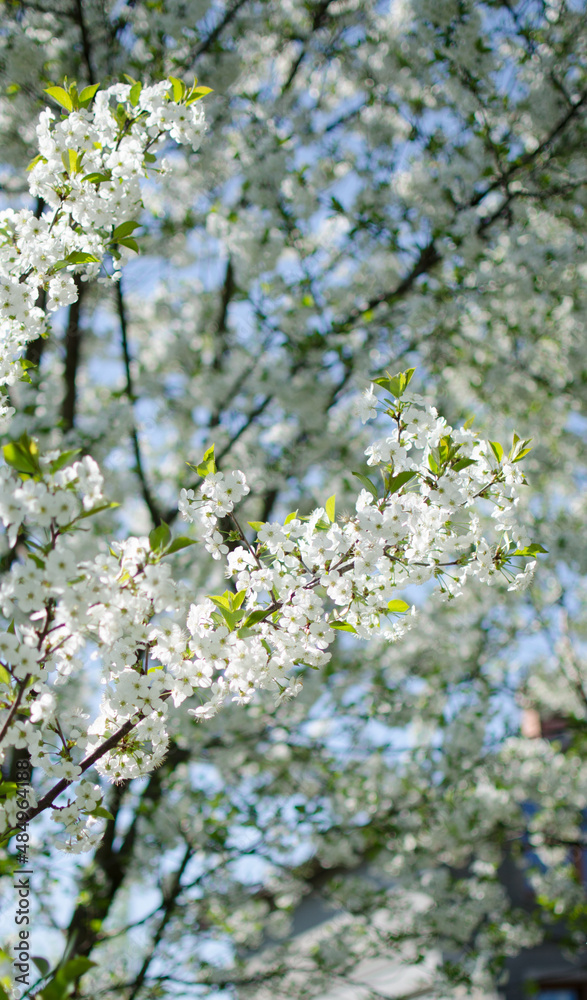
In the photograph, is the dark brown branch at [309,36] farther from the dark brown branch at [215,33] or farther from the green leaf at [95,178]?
the green leaf at [95,178]

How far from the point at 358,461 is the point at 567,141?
2.74 m

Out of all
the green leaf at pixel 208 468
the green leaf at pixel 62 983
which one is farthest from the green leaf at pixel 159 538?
the green leaf at pixel 62 983

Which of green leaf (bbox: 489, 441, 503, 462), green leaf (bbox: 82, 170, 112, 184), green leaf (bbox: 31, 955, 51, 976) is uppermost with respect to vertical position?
green leaf (bbox: 82, 170, 112, 184)

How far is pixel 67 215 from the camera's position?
2354 millimetres

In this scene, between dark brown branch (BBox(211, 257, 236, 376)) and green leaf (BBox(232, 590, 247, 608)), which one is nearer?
green leaf (BBox(232, 590, 247, 608))

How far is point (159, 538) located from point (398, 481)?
27.9 inches

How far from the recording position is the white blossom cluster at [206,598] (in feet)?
5.51

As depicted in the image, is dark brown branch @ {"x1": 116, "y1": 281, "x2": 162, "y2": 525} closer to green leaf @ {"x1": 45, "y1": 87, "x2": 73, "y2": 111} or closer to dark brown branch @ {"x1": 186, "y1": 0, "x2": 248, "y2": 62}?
green leaf @ {"x1": 45, "y1": 87, "x2": 73, "y2": 111}

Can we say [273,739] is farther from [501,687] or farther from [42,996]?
[42,996]

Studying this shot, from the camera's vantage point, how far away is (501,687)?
6348mm

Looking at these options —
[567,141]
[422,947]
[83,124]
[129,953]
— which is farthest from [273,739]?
[567,141]

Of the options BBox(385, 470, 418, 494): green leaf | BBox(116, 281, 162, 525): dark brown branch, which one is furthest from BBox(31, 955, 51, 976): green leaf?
BBox(116, 281, 162, 525): dark brown branch

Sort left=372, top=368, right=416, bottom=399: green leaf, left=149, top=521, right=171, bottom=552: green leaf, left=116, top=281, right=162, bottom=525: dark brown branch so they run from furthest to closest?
1. left=116, top=281, right=162, bottom=525: dark brown branch
2. left=372, top=368, right=416, bottom=399: green leaf
3. left=149, top=521, right=171, bottom=552: green leaf

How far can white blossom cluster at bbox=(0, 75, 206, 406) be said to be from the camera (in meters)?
2.27
